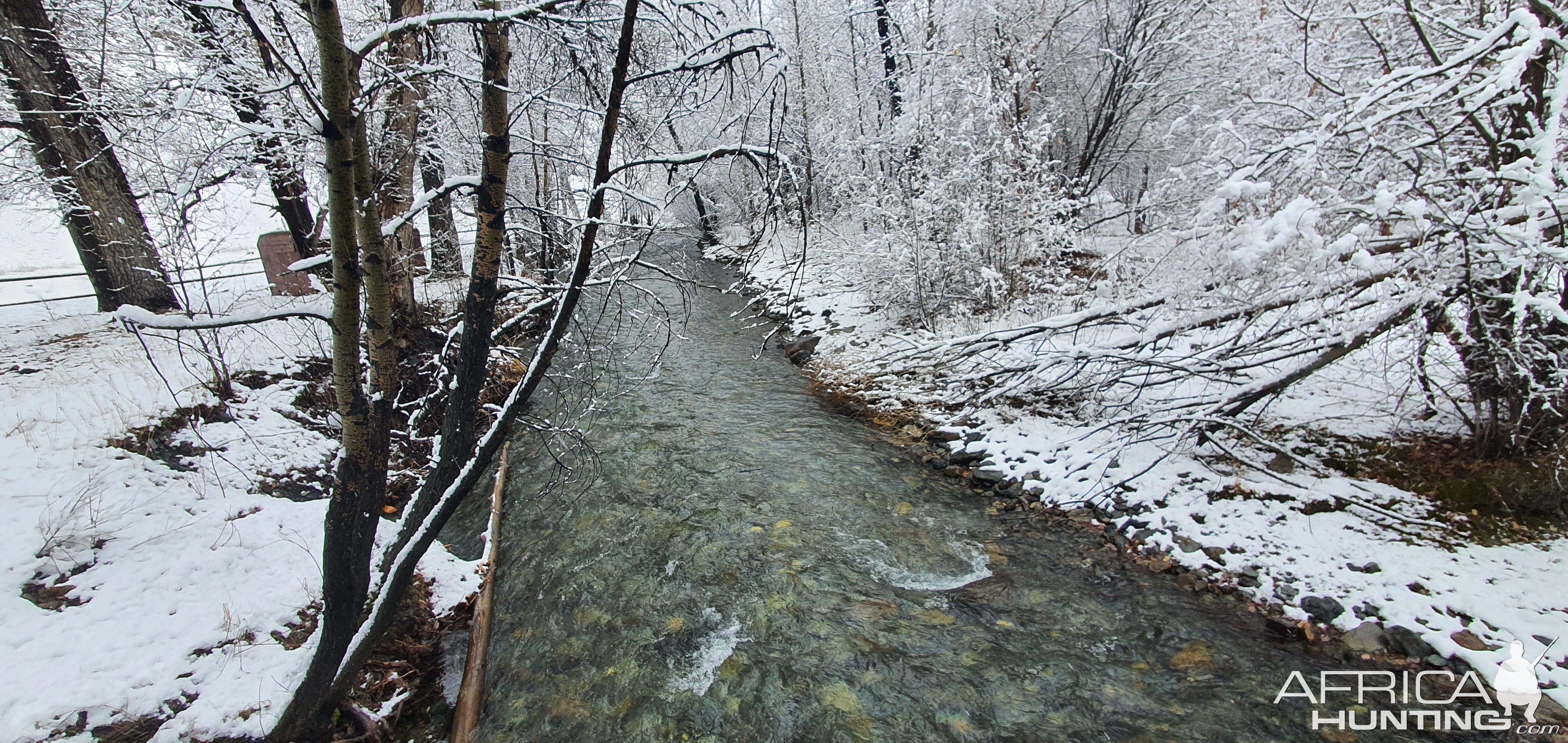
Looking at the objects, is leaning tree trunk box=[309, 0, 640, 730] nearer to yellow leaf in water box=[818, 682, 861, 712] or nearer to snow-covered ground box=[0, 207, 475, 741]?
snow-covered ground box=[0, 207, 475, 741]

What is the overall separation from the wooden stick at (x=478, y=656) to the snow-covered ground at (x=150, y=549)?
20 centimetres

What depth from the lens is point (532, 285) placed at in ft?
9.33

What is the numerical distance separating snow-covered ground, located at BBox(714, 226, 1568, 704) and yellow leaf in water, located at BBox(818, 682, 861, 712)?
91.6 inches

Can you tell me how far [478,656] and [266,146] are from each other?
18.6 feet

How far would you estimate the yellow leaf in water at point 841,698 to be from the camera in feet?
11.1

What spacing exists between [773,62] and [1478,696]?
4625 millimetres

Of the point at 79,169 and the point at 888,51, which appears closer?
the point at 79,169

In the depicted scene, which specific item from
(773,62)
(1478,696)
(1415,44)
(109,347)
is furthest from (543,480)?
(1415,44)

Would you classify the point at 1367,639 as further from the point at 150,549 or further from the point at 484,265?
the point at 150,549

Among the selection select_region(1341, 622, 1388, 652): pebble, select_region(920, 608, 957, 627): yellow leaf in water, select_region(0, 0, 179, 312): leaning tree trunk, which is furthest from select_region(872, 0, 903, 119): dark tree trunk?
select_region(0, 0, 179, 312): leaning tree trunk

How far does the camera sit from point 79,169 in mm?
6324

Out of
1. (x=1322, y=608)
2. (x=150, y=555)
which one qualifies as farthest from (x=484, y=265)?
(x=1322, y=608)

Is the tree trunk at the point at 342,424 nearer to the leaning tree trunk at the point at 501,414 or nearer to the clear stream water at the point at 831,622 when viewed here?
the leaning tree trunk at the point at 501,414

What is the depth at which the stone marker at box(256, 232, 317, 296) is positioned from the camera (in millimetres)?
8578
